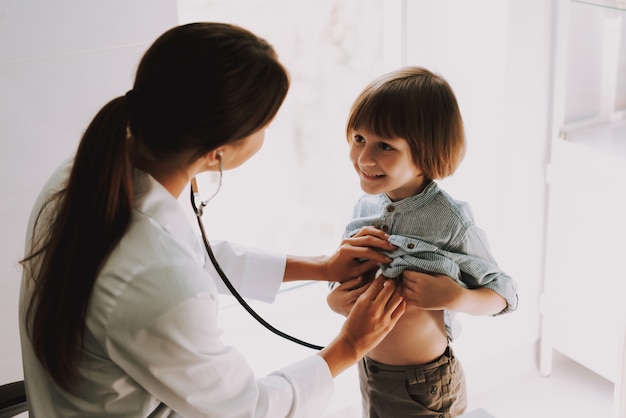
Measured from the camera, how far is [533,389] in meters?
2.40

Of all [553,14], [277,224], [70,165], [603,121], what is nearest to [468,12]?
[553,14]

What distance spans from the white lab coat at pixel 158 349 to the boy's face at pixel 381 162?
0.35m

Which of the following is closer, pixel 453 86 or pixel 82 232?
pixel 82 232

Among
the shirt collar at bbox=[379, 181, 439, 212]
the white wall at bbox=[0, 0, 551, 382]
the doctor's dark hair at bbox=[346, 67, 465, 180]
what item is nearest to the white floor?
the white wall at bbox=[0, 0, 551, 382]

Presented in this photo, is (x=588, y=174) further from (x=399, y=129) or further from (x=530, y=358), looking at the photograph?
(x=399, y=129)

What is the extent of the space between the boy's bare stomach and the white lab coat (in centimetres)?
28

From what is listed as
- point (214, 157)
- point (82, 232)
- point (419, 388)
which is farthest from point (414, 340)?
point (82, 232)

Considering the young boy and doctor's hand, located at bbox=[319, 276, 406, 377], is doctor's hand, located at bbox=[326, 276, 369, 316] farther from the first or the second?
doctor's hand, located at bbox=[319, 276, 406, 377]

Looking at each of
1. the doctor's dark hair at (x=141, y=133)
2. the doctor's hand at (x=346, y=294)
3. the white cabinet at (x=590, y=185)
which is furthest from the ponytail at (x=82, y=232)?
the white cabinet at (x=590, y=185)

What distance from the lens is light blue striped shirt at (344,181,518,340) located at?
140cm

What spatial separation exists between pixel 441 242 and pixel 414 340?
0.20 meters

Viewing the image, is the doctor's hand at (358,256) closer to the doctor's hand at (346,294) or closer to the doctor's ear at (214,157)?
the doctor's hand at (346,294)

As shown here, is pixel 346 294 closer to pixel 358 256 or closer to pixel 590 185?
pixel 358 256

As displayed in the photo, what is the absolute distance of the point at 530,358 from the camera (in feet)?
8.16
